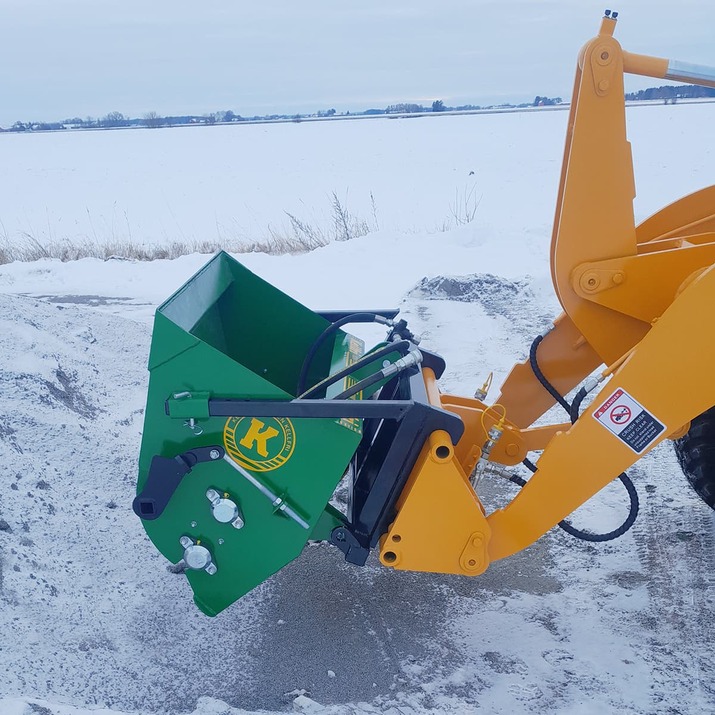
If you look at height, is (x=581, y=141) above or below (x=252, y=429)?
above

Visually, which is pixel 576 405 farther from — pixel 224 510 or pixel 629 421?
pixel 224 510

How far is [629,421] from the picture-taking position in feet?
8.07


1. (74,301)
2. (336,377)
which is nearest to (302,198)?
(74,301)

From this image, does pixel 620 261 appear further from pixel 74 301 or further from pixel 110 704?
pixel 74 301

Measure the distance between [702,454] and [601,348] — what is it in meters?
A: 0.67

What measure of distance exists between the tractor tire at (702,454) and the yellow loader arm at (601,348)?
1.14 feet

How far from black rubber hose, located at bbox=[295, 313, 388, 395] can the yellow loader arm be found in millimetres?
739

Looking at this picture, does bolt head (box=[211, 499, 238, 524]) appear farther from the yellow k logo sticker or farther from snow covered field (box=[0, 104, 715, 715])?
snow covered field (box=[0, 104, 715, 715])

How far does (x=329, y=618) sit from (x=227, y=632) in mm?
385

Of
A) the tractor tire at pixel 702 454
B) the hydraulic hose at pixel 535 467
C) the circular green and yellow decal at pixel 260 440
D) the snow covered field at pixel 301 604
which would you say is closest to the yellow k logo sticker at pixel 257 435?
the circular green and yellow decal at pixel 260 440

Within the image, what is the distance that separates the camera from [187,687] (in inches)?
104

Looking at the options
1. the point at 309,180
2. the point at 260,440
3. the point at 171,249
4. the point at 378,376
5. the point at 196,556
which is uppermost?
the point at 378,376

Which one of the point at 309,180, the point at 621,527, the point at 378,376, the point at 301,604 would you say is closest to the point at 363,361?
the point at 378,376

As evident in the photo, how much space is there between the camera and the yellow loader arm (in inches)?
95.0
